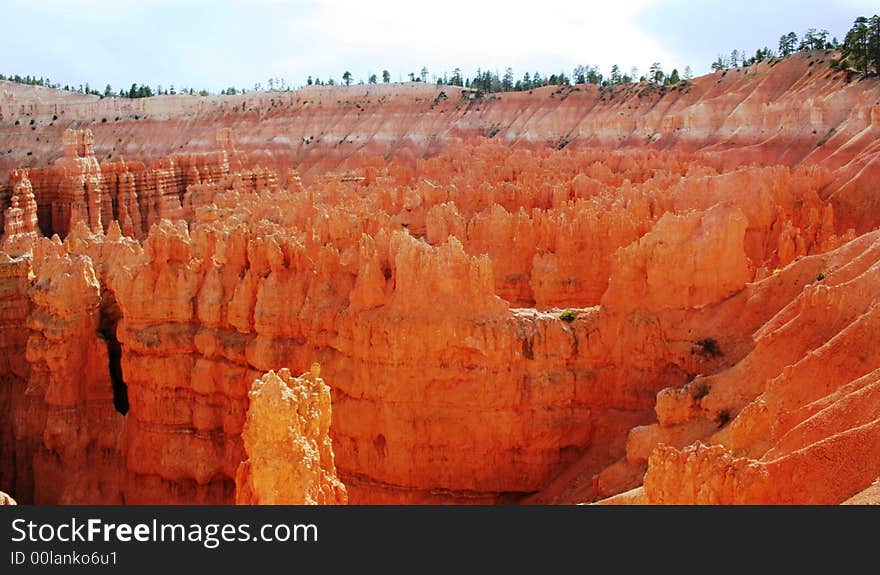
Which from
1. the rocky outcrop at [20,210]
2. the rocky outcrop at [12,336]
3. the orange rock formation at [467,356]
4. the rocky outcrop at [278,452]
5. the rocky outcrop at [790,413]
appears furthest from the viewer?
the rocky outcrop at [20,210]

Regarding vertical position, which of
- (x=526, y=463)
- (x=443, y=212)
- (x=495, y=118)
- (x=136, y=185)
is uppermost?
(x=495, y=118)

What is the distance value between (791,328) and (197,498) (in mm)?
12844

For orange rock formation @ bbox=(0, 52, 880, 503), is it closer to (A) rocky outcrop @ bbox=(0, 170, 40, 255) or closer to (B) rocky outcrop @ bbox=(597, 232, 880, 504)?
(B) rocky outcrop @ bbox=(597, 232, 880, 504)

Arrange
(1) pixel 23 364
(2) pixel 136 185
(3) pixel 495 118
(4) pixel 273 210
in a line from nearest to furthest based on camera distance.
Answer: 1. (1) pixel 23 364
2. (4) pixel 273 210
3. (2) pixel 136 185
4. (3) pixel 495 118

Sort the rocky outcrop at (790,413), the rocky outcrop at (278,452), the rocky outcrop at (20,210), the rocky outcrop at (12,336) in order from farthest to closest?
the rocky outcrop at (20,210)
the rocky outcrop at (12,336)
the rocky outcrop at (278,452)
the rocky outcrop at (790,413)

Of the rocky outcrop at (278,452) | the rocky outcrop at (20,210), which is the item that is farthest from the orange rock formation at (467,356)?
the rocky outcrop at (20,210)

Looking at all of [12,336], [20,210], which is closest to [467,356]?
[12,336]

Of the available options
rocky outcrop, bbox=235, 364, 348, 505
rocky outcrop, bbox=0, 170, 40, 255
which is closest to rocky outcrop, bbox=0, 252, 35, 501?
rocky outcrop, bbox=235, 364, 348, 505

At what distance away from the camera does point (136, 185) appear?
191 feet

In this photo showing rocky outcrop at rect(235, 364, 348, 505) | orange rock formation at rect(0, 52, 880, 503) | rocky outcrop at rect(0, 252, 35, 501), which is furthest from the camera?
rocky outcrop at rect(0, 252, 35, 501)

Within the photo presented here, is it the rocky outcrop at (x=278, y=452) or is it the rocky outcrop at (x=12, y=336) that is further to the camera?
the rocky outcrop at (x=12, y=336)

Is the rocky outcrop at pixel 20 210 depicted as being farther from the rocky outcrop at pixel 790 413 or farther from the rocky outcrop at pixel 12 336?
the rocky outcrop at pixel 790 413

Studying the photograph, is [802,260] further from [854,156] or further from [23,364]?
[854,156]

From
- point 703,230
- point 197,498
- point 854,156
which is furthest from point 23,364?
point 854,156
